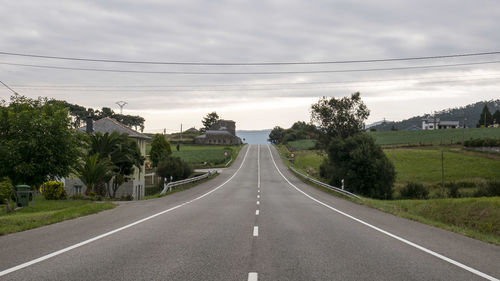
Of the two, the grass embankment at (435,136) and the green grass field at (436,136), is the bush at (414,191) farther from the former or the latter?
the green grass field at (436,136)

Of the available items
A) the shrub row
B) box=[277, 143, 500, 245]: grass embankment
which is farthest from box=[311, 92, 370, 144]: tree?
the shrub row

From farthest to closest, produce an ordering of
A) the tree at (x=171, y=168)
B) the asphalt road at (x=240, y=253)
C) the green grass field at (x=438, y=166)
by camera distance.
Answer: the green grass field at (x=438, y=166) < the tree at (x=171, y=168) < the asphalt road at (x=240, y=253)

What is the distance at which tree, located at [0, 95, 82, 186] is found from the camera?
844 inches

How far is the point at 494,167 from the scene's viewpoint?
6203 centimetres

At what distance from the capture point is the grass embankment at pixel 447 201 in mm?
14555

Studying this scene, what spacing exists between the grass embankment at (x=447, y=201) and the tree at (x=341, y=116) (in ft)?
18.2

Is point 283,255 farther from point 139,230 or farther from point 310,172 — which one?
point 310,172

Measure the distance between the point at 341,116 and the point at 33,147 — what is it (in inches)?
2162

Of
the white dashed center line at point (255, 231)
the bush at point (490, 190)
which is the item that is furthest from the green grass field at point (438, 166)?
the white dashed center line at point (255, 231)

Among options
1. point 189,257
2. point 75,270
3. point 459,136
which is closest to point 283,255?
point 189,257

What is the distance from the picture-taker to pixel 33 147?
21516 mm

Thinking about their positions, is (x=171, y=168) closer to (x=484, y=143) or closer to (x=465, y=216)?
(x=465, y=216)

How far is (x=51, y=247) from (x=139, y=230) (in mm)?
3044

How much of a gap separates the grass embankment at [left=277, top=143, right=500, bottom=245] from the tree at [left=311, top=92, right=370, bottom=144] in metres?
5.56
